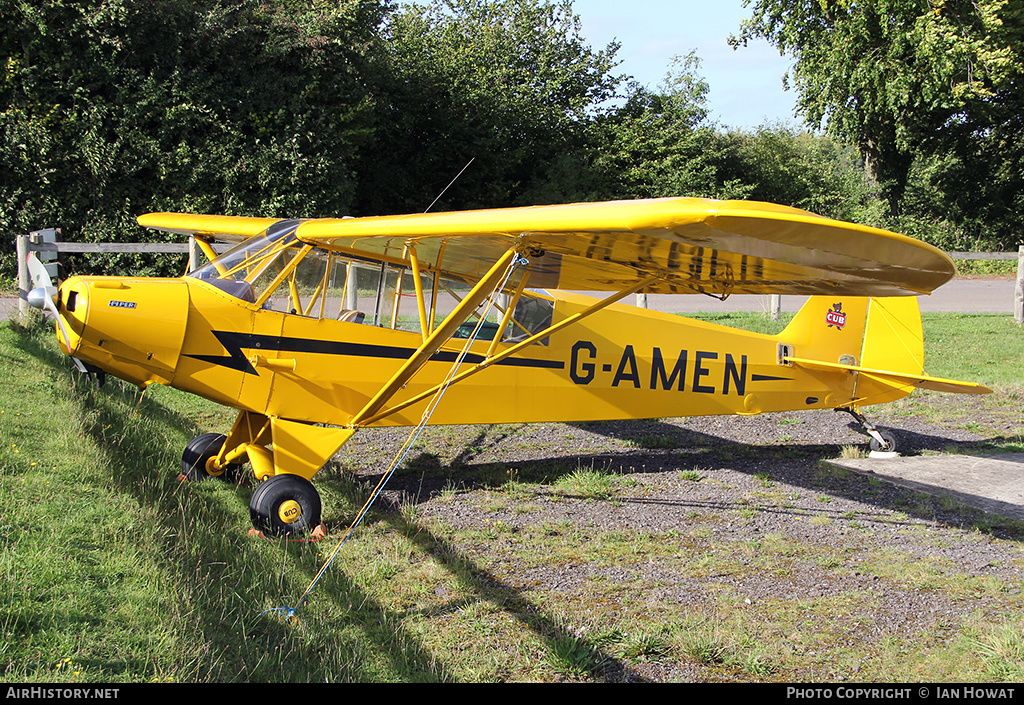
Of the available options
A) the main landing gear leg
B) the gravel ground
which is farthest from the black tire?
the gravel ground

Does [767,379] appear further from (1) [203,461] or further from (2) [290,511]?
(1) [203,461]

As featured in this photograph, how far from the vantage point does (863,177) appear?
3638cm

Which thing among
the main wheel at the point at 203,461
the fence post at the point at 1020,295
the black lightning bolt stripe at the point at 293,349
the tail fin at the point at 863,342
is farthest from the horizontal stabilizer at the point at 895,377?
the fence post at the point at 1020,295

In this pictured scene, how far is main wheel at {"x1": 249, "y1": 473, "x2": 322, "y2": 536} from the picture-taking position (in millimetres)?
5199

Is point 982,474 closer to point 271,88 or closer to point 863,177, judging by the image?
point 271,88

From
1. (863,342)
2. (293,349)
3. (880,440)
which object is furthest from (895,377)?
(293,349)

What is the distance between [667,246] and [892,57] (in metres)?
25.3

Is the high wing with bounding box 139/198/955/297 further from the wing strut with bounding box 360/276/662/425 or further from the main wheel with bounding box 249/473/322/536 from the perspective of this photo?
the main wheel with bounding box 249/473/322/536

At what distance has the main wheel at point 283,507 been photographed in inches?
205

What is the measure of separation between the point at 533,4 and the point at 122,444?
98.3 feet

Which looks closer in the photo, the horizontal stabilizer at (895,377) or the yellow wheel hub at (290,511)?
the yellow wheel hub at (290,511)

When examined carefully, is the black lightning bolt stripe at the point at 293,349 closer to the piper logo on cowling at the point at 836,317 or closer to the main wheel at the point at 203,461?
the main wheel at the point at 203,461

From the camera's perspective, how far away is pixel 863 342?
808cm

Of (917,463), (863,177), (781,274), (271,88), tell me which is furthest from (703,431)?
(863,177)
